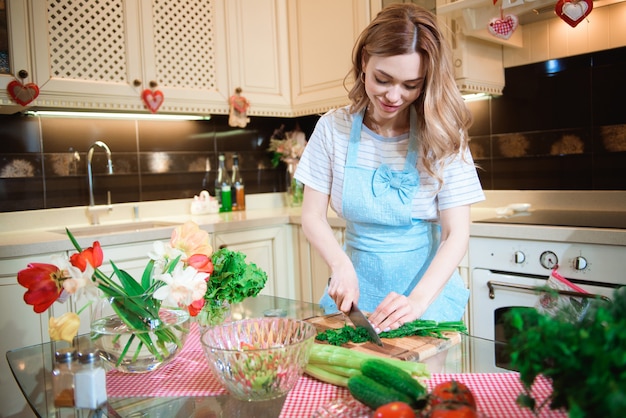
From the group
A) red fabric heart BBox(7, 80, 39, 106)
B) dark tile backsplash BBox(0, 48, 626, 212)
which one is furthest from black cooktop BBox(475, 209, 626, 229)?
red fabric heart BBox(7, 80, 39, 106)

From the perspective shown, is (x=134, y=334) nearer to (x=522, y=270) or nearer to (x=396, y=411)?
(x=396, y=411)

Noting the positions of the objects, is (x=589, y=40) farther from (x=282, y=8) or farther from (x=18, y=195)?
(x=18, y=195)

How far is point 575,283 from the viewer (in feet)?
6.02

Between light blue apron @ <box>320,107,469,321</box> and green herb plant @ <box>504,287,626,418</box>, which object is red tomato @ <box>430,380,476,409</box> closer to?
green herb plant @ <box>504,287,626,418</box>

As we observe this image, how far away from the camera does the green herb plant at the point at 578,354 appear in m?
0.47

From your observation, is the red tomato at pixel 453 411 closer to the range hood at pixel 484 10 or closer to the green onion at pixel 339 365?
the green onion at pixel 339 365

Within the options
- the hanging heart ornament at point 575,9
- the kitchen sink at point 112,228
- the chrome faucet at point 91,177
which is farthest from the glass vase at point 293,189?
the hanging heart ornament at point 575,9

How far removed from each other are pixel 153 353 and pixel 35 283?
8.6 inches

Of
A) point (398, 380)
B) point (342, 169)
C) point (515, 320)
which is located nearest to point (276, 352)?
point (398, 380)

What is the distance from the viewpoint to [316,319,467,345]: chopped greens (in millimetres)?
950

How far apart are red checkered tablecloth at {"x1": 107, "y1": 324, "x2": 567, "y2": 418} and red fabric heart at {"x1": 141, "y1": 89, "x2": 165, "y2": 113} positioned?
5.66 ft

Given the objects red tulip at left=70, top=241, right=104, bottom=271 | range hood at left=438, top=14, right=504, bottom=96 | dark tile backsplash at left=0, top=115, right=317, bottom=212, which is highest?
range hood at left=438, top=14, right=504, bottom=96

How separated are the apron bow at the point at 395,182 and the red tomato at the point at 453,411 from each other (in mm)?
823

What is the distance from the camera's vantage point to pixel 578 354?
0.50 metres
